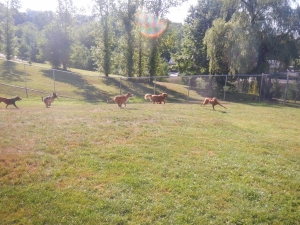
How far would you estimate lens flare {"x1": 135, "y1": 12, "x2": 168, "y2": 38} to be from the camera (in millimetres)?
27734

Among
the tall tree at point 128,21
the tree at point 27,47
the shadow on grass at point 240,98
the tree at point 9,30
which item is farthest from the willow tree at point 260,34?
the tree at point 27,47

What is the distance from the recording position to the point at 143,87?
26.9m

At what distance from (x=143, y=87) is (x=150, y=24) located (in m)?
7.27

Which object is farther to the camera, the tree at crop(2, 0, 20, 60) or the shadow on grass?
the tree at crop(2, 0, 20, 60)

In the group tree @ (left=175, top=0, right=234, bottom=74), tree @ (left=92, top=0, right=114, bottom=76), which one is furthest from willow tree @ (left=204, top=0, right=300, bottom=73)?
tree @ (left=92, top=0, right=114, bottom=76)

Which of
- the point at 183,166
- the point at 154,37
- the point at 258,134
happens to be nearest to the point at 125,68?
the point at 154,37

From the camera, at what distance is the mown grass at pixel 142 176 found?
3895mm

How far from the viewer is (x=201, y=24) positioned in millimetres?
29859

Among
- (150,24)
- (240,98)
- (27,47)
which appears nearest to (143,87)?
(150,24)

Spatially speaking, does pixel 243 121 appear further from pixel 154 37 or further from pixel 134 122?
pixel 154 37

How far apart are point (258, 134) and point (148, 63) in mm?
21965

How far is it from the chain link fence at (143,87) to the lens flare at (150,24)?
5422 millimetres

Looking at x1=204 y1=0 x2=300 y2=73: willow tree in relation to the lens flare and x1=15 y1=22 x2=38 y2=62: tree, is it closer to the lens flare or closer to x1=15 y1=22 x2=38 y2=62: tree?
the lens flare

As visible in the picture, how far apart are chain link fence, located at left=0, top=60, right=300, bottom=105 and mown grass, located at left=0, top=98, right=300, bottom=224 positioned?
12.3 metres
